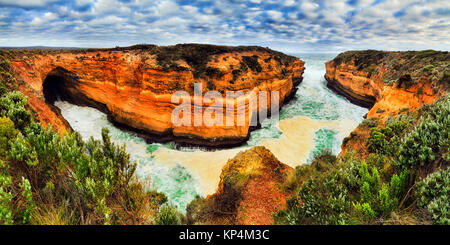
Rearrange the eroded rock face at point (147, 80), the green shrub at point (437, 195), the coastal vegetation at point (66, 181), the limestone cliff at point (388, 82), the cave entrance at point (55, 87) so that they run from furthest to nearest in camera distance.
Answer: the cave entrance at point (55, 87), the eroded rock face at point (147, 80), the limestone cliff at point (388, 82), the coastal vegetation at point (66, 181), the green shrub at point (437, 195)

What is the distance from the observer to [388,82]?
57.3ft

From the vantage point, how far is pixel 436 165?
3945mm

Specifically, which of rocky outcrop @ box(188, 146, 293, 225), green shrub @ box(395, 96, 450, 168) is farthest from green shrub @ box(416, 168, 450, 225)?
rocky outcrop @ box(188, 146, 293, 225)

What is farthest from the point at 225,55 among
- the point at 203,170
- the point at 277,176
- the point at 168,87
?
the point at 277,176

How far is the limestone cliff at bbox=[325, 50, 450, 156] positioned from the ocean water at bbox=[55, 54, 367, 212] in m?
3.10

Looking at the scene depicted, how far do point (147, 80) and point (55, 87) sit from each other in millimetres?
14449

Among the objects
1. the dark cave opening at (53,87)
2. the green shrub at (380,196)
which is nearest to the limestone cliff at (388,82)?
the green shrub at (380,196)

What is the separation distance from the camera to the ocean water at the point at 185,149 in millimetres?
12453

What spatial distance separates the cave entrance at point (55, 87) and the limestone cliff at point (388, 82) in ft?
92.9

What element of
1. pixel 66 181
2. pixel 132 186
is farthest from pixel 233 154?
pixel 66 181

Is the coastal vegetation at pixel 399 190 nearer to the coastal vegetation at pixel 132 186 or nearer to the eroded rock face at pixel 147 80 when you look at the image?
the coastal vegetation at pixel 132 186

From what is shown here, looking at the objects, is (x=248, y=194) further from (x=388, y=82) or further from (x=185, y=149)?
(x=388, y=82)

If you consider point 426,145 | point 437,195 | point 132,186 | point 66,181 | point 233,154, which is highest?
point 426,145
